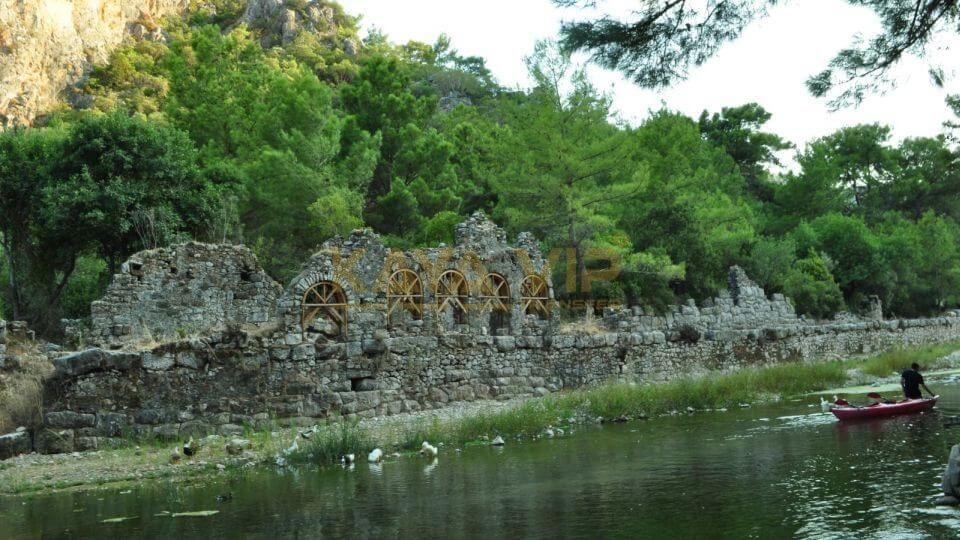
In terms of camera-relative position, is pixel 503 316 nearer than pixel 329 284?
No

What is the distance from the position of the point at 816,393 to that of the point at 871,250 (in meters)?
22.3

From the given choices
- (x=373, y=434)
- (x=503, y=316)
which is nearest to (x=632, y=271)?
(x=503, y=316)

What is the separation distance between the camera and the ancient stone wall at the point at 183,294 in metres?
18.1

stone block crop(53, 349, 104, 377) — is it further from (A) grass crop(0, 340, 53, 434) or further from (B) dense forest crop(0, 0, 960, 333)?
(B) dense forest crop(0, 0, 960, 333)

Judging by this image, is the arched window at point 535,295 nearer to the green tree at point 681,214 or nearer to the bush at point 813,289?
the green tree at point 681,214

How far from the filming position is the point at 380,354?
14.7m

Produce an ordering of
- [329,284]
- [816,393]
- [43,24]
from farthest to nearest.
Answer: [43,24] → [816,393] → [329,284]

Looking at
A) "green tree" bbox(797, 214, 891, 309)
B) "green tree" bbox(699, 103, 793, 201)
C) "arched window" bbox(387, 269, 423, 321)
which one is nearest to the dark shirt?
"arched window" bbox(387, 269, 423, 321)

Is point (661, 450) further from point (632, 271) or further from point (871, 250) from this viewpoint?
point (871, 250)

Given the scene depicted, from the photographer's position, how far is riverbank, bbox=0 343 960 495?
10.3 m

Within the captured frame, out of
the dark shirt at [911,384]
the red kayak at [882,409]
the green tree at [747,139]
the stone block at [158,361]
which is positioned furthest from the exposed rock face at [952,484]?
the green tree at [747,139]

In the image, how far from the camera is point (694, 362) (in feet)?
68.2

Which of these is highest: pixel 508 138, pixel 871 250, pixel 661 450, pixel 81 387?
pixel 508 138

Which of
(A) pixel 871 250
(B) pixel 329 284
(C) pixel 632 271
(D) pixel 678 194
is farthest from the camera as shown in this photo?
(A) pixel 871 250
